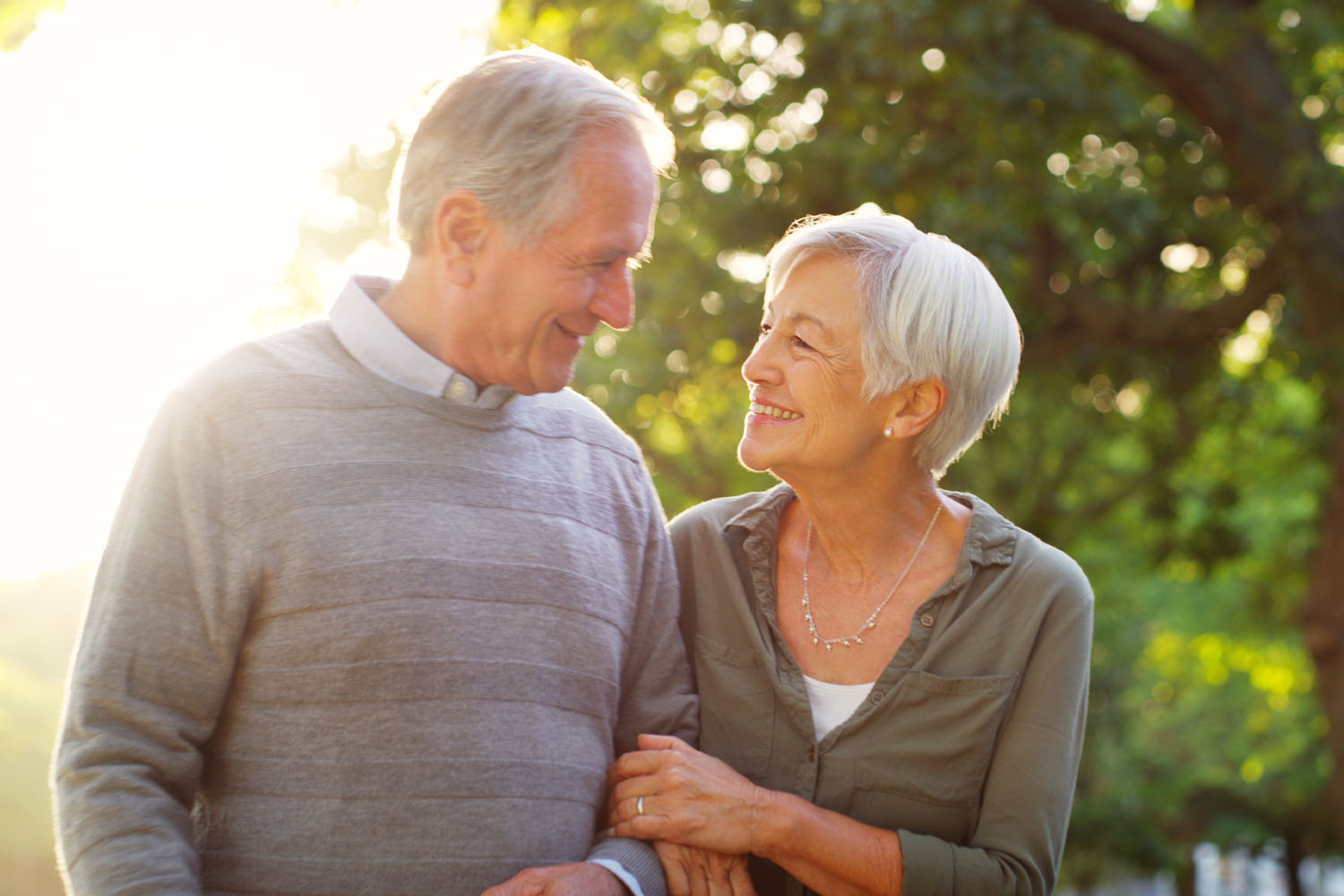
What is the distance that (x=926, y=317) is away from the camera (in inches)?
97.7

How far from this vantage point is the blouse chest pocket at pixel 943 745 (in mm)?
2346

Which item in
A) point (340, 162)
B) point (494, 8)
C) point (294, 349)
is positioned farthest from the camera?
point (340, 162)

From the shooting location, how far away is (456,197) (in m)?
2.10

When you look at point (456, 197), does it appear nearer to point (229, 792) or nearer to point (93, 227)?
point (229, 792)

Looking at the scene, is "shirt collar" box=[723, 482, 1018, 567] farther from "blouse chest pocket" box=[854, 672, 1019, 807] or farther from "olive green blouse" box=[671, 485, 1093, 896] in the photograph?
"blouse chest pocket" box=[854, 672, 1019, 807]

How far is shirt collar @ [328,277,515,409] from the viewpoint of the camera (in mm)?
2092

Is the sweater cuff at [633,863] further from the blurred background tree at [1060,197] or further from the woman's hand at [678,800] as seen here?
the blurred background tree at [1060,197]

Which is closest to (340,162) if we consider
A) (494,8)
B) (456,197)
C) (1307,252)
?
(494,8)

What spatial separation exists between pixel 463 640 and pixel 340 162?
A: 7021 millimetres

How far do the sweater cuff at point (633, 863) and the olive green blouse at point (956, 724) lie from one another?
12.8 inches

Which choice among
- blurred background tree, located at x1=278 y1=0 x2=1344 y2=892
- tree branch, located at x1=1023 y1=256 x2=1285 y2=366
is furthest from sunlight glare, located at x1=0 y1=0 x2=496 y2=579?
tree branch, located at x1=1023 y1=256 x2=1285 y2=366

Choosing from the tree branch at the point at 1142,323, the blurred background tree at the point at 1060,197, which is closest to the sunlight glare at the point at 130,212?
the blurred background tree at the point at 1060,197

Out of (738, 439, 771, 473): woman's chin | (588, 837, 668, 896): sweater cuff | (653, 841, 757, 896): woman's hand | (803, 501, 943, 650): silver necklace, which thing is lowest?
(653, 841, 757, 896): woman's hand

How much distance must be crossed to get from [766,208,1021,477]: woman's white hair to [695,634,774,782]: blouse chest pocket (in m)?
0.57
